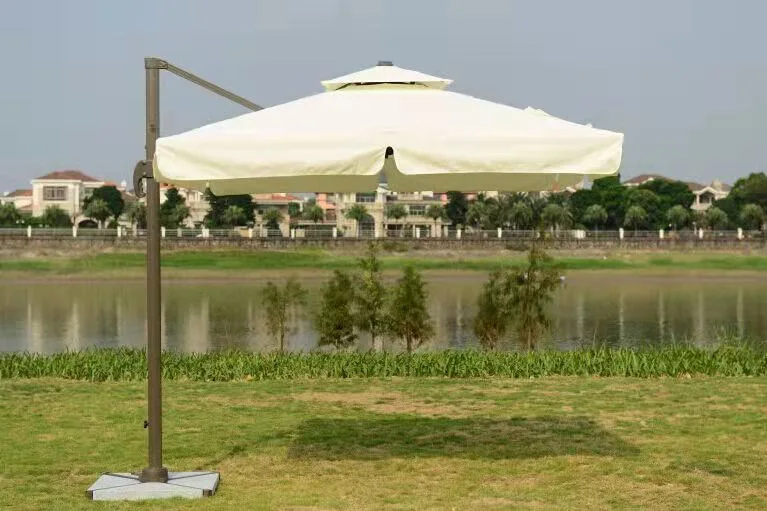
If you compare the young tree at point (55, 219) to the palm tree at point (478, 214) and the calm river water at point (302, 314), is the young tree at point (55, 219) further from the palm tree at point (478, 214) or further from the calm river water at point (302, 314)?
the calm river water at point (302, 314)

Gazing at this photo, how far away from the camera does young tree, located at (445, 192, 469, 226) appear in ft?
416

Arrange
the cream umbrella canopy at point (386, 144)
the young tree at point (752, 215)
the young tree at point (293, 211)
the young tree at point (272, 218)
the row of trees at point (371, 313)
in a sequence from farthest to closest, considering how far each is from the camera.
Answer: the young tree at point (293, 211) < the young tree at point (272, 218) < the young tree at point (752, 215) < the row of trees at point (371, 313) < the cream umbrella canopy at point (386, 144)

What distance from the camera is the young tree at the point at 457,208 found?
127m

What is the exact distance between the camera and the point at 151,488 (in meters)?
6.77

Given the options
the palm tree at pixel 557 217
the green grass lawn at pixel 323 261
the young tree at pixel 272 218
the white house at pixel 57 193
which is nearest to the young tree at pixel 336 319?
the green grass lawn at pixel 323 261

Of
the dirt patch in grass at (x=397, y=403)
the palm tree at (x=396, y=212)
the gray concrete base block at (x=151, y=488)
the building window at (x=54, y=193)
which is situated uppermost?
the building window at (x=54, y=193)

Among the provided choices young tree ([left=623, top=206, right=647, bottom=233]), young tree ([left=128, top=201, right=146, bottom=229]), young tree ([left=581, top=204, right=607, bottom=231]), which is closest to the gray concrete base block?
young tree ([left=128, top=201, right=146, bottom=229])

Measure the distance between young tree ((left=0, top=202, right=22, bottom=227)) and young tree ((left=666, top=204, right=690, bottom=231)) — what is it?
71570mm

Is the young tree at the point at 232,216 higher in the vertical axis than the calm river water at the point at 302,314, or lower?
higher

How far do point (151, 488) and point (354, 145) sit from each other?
2461mm

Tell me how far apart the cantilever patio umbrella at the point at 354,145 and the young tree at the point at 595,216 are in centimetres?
11209

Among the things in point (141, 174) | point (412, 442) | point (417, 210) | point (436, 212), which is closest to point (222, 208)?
point (436, 212)

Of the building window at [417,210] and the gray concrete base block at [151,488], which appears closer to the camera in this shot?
the gray concrete base block at [151,488]

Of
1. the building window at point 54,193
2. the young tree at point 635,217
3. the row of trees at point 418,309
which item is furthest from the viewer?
the building window at point 54,193
